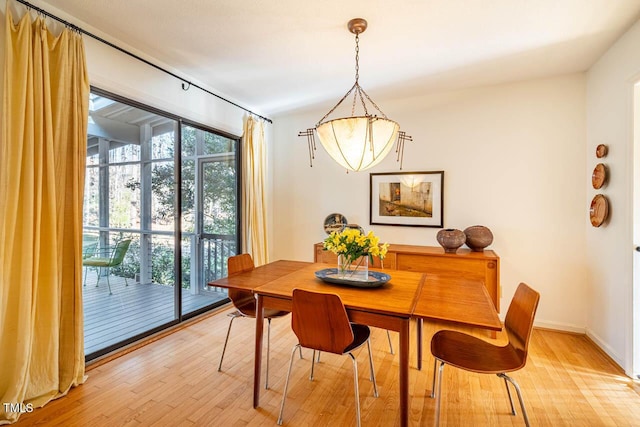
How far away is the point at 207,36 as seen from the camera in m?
2.45

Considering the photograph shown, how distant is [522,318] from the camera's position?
1.69m

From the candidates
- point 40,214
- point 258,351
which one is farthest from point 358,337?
point 40,214

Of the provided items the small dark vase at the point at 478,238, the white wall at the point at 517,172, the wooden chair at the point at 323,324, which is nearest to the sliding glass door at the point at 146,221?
the wooden chair at the point at 323,324

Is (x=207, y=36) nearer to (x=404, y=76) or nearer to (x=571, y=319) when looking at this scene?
(x=404, y=76)

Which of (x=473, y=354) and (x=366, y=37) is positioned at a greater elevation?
(x=366, y=37)

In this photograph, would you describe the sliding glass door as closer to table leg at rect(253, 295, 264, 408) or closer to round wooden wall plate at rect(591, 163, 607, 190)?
table leg at rect(253, 295, 264, 408)

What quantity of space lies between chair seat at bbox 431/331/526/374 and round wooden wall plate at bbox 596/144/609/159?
2037mm

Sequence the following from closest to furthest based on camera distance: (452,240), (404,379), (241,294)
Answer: (404,379)
(241,294)
(452,240)

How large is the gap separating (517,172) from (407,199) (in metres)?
1.17

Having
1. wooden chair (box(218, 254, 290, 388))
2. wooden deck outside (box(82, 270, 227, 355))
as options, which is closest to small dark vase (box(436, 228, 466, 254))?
wooden chair (box(218, 254, 290, 388))

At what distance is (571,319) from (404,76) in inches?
118

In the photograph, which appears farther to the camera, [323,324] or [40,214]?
[40,214]

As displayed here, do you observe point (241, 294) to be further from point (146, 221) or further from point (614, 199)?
point (614, 199)

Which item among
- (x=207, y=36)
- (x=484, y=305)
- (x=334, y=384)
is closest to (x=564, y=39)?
(x=484, y=305)
